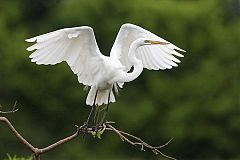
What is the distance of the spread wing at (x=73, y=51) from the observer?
392 cm

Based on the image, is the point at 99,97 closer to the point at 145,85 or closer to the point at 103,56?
the point at 103,56

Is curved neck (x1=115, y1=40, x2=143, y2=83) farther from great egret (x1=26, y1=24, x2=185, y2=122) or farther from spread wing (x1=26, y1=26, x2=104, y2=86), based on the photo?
spread wing (x1=26, y1=26, x2=104, y2=86)

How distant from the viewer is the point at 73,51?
4102 mm

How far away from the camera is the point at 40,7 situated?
15.5 meters

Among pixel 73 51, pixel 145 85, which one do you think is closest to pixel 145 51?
pixel 73 51

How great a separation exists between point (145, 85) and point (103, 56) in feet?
35.7

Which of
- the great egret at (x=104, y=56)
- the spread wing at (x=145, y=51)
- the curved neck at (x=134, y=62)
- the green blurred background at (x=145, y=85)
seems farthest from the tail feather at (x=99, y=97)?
the green blurred background at (x=145, y=85)

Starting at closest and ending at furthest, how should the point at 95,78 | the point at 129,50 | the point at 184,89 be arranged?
the point at 129,50
the point at 95,78
the point at 184,89

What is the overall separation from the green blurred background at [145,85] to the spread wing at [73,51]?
918 cm

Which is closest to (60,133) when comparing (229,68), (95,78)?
(229,68)

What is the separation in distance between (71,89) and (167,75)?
185cm

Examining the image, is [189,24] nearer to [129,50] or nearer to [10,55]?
[10,55]

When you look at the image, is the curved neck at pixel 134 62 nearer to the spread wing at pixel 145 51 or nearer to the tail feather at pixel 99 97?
the spread wing at pixel 145 51

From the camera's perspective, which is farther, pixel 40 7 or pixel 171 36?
pixel 40 7
